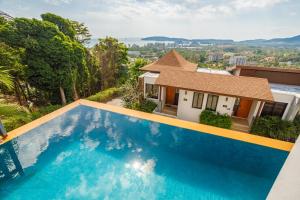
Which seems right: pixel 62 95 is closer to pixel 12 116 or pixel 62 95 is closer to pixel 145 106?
pixel 12 116

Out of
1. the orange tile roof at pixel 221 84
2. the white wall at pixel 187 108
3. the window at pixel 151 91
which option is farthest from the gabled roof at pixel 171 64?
the white wall at pixel 187 108

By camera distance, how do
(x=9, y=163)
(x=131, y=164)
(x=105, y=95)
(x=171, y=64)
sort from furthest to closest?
(x=171, y=64)
(x=105, y=95)
(x=131, y=164)
(x=9, y=163)

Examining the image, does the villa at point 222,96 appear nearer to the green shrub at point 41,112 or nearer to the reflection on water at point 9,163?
the green shrub at point 41,112

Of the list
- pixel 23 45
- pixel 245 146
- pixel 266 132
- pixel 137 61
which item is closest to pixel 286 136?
pixel 266 132

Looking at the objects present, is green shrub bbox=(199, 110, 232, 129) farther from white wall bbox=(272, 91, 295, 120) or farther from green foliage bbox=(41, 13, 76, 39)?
green foliage bbox=(41, 13, 76, 39)

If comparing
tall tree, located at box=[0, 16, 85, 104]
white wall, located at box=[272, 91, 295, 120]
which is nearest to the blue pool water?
white wall, located at box=[272, 91, 295, 120]

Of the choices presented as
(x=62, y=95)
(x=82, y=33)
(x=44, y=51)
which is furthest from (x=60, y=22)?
(x=82, y=33)
